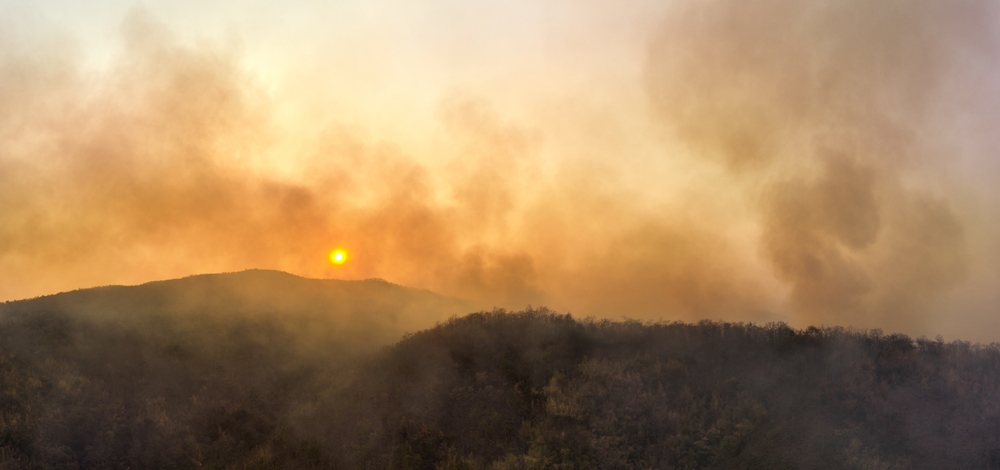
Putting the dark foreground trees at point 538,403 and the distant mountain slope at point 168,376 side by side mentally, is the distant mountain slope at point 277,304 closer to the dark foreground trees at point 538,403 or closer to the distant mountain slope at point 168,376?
the distant mountain slope at point 168,376

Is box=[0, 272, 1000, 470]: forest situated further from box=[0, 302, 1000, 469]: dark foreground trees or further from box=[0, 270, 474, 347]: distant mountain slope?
box=[0, 270, 474, 347]: distant mountain slope

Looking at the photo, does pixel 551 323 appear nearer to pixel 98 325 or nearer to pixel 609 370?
pixel 609 370

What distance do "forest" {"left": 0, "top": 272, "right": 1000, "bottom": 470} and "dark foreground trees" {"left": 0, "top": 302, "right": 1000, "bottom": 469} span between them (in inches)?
2.2

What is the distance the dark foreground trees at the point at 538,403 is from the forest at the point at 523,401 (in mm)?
55

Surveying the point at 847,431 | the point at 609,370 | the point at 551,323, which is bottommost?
the point at 847,431

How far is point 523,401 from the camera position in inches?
616

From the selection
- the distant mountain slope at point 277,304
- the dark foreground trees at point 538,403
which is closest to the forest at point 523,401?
the dark foreground trees at point 538,403

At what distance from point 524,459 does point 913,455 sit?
380 inches

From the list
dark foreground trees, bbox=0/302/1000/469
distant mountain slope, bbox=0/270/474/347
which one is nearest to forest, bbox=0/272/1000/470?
dark foreground trees, bbox=0/302/1000/469

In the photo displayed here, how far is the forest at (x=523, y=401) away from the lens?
537 inches

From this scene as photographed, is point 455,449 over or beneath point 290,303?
beneath

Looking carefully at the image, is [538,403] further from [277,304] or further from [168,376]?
[277,304]

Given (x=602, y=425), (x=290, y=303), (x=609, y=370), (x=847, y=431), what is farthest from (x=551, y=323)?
(x=290, y=303)

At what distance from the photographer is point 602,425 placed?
47.3ft
